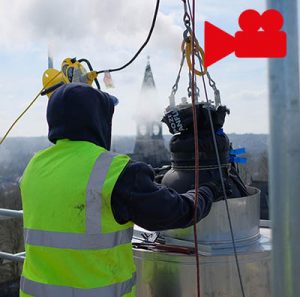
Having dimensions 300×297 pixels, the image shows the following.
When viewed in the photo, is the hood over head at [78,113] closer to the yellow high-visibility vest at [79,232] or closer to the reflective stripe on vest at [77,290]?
Answer: the yellow high-visibility vest at [79,232]

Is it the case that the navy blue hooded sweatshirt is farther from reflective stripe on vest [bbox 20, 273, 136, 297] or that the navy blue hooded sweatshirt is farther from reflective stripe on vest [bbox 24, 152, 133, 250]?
reflective stripe on vest [bbox 20, 273, 136, 297]

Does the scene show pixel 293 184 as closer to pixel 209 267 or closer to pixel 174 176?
pixel 209 267

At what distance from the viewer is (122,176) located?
1.72 meters

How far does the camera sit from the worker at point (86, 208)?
173 cm

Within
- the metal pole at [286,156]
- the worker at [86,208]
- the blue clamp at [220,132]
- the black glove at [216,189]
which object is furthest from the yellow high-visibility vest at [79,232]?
the blue clamp at [220,132]

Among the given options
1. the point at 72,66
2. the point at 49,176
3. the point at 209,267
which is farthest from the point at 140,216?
the point at 72,66

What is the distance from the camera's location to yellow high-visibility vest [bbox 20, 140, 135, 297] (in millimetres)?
1751

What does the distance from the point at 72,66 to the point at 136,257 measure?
1.34 metres

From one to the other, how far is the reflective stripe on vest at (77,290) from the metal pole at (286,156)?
0.65 metres

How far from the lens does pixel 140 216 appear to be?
5.69 feet

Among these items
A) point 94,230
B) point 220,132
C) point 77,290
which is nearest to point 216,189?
point 220,132

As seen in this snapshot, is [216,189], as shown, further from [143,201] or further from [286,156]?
[286,156]

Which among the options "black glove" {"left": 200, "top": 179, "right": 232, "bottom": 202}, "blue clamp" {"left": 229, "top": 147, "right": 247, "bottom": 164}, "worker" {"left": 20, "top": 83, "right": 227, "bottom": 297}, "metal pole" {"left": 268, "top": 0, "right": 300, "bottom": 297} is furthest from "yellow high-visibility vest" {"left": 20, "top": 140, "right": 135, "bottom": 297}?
"blue clamp" {"left": 229, "top": 147, "right": 247, "bottom": 164}

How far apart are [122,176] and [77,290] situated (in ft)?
1.61
